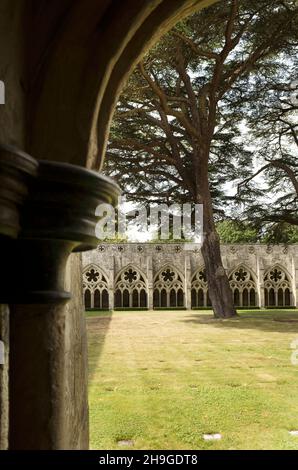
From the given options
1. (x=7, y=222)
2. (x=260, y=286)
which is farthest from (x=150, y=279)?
(x=7, y=222)

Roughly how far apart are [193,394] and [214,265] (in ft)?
31.3

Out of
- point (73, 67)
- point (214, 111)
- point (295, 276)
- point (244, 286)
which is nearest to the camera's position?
point (73, 67)

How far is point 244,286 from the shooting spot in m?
24.6

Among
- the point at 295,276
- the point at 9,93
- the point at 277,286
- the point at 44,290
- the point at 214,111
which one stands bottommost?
the point at 277,286

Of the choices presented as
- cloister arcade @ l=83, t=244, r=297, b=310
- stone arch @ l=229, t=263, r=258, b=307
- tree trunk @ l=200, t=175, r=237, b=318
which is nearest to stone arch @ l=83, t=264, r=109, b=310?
cloister arcade @ l=83, t=244, r=297, b=310

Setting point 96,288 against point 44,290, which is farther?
point 96,288

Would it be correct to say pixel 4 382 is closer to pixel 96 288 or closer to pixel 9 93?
pixel 9 93

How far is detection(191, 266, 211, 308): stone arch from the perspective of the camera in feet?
80.0

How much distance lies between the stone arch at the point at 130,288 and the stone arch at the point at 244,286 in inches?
177

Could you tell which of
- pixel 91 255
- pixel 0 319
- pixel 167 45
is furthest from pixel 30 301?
pixel 91 255

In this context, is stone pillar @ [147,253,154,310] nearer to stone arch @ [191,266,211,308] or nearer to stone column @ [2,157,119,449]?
stone arch @ [191,266,211,308]

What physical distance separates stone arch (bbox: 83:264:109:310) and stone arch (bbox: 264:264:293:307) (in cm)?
818

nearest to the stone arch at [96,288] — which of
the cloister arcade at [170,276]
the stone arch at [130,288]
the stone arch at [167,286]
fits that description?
the cloister arcade at [170,276]

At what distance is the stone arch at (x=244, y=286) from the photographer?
24.6 meters
